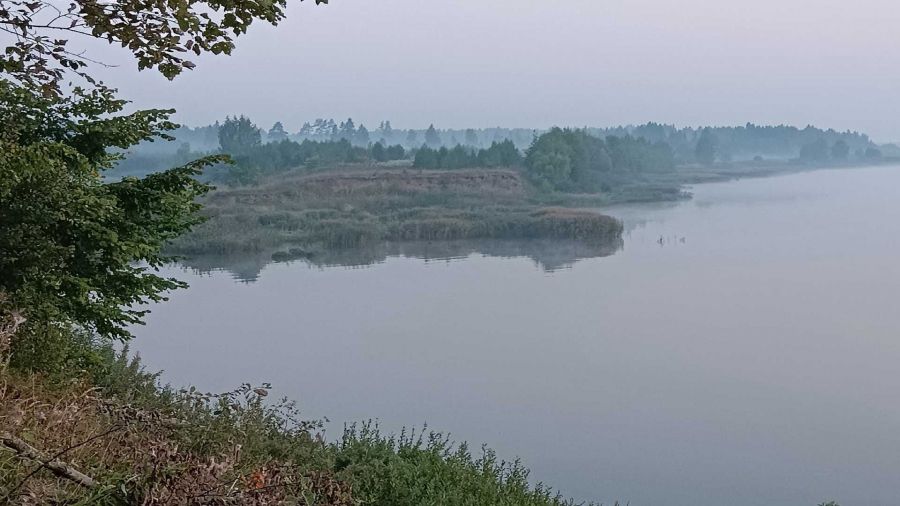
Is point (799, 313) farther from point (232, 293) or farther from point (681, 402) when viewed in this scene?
point (232, 293)

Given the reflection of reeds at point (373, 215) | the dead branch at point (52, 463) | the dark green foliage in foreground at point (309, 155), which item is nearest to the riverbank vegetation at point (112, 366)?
the dead branch at point (52, 463)

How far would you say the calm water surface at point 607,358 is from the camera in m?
14.7

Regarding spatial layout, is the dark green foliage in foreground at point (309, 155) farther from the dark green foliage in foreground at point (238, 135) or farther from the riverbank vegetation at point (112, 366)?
the riverbank vegetation at point (112, 366)

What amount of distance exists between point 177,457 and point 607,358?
17.3 metres

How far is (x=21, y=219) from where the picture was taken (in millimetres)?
7984

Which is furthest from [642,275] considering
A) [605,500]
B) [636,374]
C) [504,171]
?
[504,171]

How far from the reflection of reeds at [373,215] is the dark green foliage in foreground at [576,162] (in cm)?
776

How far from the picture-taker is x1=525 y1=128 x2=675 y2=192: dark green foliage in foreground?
72.8m

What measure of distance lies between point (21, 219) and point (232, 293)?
75.6ft

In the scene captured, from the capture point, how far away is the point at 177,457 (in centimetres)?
455

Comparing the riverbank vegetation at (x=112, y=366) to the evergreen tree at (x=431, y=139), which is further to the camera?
the evergreen tree at (x=431, y=139)

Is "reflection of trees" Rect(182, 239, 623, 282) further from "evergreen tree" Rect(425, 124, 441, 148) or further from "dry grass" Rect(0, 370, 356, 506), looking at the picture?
"evergreen tree" Rect(425, 124, 441, 148)

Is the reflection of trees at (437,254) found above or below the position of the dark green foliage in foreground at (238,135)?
below

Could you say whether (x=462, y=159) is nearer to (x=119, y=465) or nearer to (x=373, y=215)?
(x=373, y=215)
